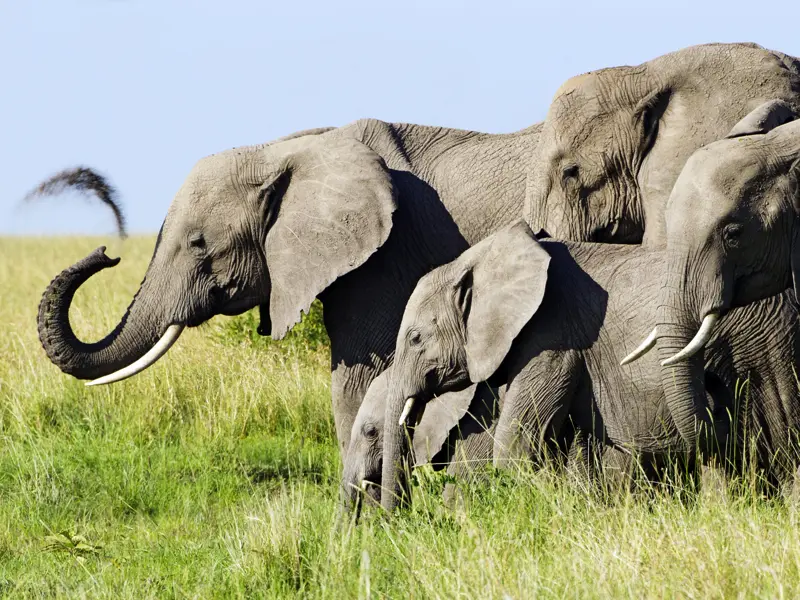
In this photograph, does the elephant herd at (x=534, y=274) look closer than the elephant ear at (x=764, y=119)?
Yes

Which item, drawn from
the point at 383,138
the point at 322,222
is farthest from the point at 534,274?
the point at 383,138

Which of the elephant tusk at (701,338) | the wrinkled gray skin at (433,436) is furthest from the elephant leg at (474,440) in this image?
the elephant tusk at (701,338)

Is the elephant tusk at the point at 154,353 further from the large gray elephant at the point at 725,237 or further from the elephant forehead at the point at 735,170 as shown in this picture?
the elephant forehead at the point at 735,170

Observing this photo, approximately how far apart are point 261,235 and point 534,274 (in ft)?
6.26

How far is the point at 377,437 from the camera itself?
6.99 metres

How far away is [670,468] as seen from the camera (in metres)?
6.34

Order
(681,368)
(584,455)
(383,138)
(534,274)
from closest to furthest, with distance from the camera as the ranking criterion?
(681,368) → (534,274) → (584,455) → (383,138)

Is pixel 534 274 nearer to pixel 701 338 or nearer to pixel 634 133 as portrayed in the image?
pixel 701 338

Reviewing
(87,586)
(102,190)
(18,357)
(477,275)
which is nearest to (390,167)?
(477,275)

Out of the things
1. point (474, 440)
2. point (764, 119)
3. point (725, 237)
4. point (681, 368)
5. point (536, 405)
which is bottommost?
point (474, 440)

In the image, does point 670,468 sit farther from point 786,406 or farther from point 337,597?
point 337,597

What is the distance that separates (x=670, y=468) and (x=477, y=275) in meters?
1.16

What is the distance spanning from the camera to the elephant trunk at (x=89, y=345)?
7.71 metres

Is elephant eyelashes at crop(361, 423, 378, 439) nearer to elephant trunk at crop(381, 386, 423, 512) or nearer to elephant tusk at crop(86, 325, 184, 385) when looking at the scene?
elephant trunk at crop(381, 386, 423, 512)
